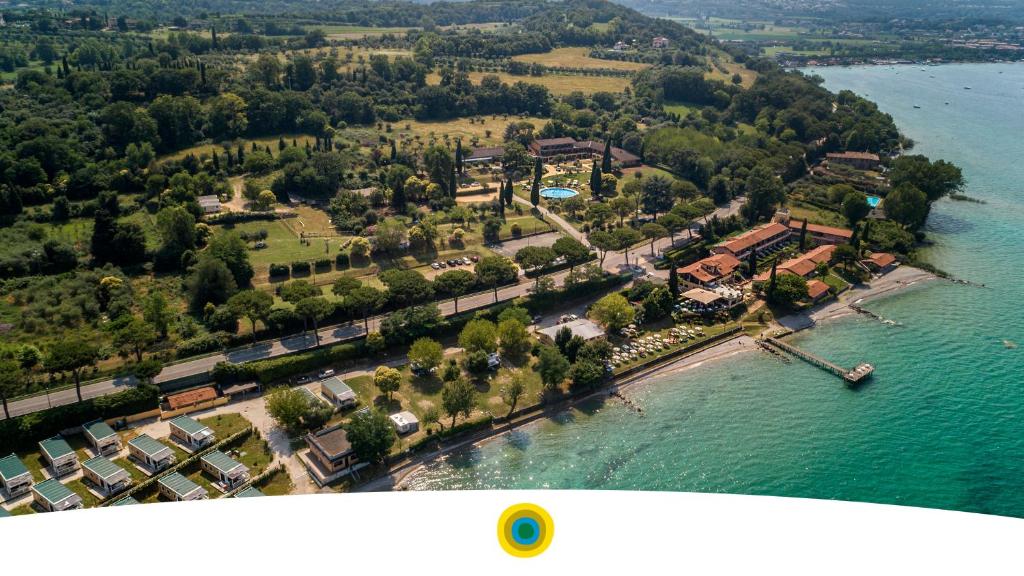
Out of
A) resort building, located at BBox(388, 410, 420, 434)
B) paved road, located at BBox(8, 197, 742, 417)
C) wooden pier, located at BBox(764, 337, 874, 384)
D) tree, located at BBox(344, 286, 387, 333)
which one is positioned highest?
tree, located at BBox(344, 286, 387, 333)

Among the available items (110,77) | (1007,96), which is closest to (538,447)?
(110,77)

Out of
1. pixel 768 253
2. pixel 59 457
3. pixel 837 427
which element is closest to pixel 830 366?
pixel 837 427

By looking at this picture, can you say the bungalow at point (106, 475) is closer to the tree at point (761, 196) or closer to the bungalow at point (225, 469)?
the bungalow at point (225, 469)

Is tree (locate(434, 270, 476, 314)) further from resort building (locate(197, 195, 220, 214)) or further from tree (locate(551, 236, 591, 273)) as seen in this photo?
resort building (locate(197, 195, 220, 214))

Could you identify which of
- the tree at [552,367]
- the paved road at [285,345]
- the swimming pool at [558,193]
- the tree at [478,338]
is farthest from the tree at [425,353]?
the swimming pool at [558,193]

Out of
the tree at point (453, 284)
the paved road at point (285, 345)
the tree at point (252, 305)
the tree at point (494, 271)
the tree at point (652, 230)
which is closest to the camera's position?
the paved road at point (285, 345)

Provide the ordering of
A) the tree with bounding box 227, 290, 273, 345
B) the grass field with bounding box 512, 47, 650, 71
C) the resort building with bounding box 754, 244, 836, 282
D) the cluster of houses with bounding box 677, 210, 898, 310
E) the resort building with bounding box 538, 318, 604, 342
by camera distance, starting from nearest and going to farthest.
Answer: the tree with bounding box 227, 290, 273, 345 < the resort building with bounding box 538, 318, 604, 342 < the cluster of houses with bounding box 677, 210, 898, 310 < the resort building with bounding box 754, 244, 836, 282 < the grass field with bounding box 512, 47, 650, 71

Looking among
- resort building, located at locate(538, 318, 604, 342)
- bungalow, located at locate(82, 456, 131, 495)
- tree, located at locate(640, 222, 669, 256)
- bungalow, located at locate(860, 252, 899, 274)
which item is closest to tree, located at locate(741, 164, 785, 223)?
bungalow, located at locate(860, 252, 899, 274)
